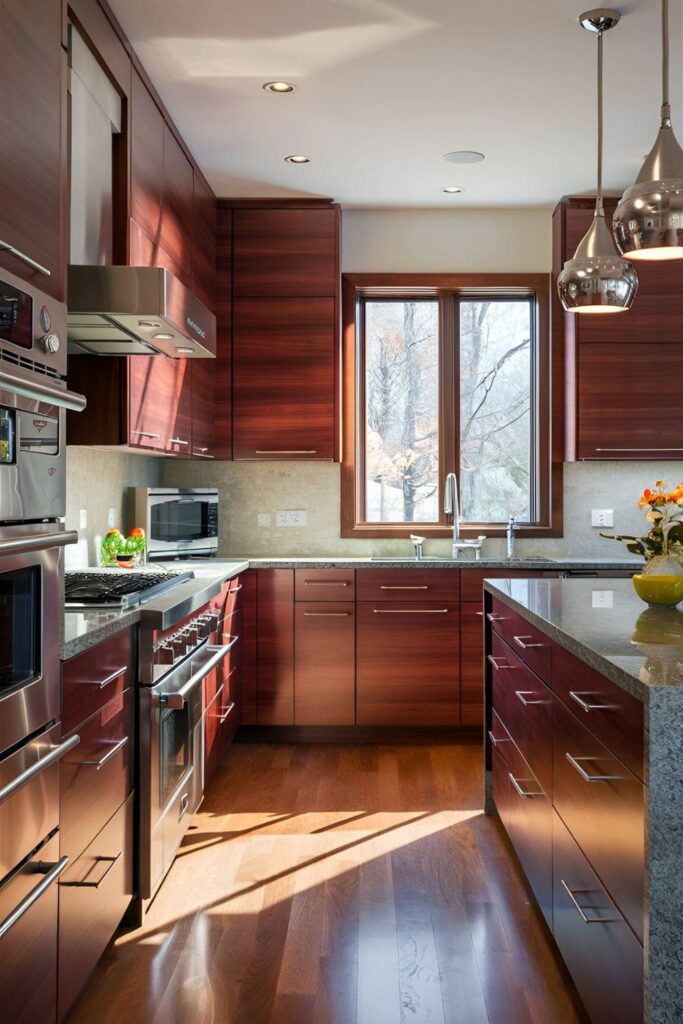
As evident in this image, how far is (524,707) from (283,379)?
252cm

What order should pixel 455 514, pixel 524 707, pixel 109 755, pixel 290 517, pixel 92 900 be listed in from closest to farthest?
pixel 92 900, pixel 109 755, pixel 524 707, pixel 455 514, pixel 290 517

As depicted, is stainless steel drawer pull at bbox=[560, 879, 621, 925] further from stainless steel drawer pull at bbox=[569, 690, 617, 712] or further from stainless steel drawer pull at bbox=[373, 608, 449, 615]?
stainless steel drawer pull at bbox=[373, 608, 449, 615]

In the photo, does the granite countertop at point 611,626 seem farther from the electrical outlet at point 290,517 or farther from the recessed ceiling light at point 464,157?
the recessed ceiling light at point 464,157

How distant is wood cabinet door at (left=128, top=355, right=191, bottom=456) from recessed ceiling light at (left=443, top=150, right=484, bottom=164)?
153cm

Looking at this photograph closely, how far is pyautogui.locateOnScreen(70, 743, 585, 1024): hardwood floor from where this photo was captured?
7.07 feet

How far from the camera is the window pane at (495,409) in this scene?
200 inches

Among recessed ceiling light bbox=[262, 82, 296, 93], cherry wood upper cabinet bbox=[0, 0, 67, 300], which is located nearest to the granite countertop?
cherry wood upper cabinet bbox=[0, 0, 67, 300]

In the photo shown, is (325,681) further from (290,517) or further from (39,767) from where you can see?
(39,767)

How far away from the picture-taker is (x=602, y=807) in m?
1.82

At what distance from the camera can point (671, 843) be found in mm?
1513

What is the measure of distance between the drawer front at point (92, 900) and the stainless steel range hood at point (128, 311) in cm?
136

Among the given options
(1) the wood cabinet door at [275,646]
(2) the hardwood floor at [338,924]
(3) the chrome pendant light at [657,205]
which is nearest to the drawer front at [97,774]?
(2) the hardwood floor at [338,924]

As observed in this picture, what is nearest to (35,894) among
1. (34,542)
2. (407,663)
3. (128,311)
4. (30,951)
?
(30,951)

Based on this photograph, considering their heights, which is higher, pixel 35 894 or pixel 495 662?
pixel 495 662
